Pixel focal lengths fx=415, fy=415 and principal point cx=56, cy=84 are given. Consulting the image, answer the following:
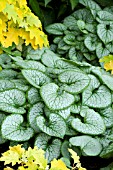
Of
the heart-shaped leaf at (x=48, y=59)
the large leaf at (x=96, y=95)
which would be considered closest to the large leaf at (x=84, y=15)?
the heart-shaped leaf at (x=48, y=59)

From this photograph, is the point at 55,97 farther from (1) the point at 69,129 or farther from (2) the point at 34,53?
(2) the point at 34,53

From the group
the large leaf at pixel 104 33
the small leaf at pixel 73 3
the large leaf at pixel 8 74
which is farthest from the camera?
the small leaf at pixel 73 3

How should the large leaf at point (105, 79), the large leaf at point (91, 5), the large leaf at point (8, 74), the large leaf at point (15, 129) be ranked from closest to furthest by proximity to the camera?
1. the large leaf at point (15, 129)
2. the large leaf at point (105, 79)
3. the large leaf at point (8, 74)
4. the large leaf at point (91, 5)

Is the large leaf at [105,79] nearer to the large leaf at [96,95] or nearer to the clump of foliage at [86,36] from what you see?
the large leaf at [96,95]

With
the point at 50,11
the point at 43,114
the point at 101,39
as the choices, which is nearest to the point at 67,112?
the point at 43,114

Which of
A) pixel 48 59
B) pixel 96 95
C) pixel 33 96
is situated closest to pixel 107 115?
pixel 96 95

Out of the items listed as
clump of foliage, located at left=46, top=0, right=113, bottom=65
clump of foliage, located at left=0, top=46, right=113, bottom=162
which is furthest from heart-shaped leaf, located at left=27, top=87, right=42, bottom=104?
clump of foliage, located at left=46, top=0, right=113, bottom=65
